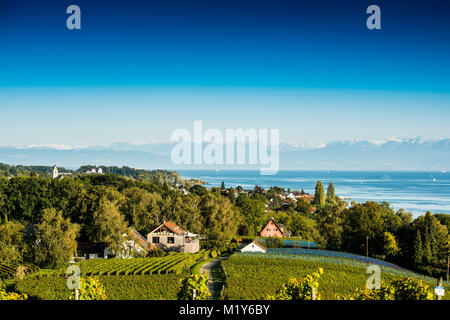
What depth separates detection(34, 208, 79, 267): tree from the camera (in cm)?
1505

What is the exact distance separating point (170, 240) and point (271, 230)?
34.9ft

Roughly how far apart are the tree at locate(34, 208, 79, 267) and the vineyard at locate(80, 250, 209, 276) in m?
0.99

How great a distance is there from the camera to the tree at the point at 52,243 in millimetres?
15055

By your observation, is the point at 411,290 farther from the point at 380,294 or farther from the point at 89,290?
the point at 89,290

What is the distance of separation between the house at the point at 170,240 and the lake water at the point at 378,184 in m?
11.9

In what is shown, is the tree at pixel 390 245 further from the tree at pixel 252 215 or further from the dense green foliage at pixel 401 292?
the dense green foliage at pixel 401 292

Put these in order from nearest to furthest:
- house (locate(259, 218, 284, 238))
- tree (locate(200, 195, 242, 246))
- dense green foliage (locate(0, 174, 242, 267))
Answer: dense green foliage (locate(0, 174, 242, 267))
tree (locate(200, 195, 242, 246))
house (locate(259, 218, 284, 238))

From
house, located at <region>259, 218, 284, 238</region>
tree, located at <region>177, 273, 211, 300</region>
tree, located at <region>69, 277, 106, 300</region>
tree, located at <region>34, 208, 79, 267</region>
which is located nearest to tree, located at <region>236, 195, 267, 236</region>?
house, located at <region>259, 218, 284, 238</region>

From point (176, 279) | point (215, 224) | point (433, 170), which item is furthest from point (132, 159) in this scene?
point (215, 224)

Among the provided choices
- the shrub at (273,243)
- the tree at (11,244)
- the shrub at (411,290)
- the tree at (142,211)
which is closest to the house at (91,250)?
the tree at (142,211)

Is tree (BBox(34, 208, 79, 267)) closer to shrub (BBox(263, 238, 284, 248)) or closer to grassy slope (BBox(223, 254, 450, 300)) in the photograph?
grassy slope (BBox(223, 254, 450, 300))

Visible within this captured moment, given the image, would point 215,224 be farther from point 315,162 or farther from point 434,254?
point 315,162
